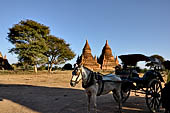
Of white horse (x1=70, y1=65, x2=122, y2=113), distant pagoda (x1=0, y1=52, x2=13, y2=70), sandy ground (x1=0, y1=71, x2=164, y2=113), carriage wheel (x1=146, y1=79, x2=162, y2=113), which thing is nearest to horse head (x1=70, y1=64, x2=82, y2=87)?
white horse (x1=70, y1=65, x2=122, y2=113)

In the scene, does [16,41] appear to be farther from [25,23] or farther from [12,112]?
[12,112]

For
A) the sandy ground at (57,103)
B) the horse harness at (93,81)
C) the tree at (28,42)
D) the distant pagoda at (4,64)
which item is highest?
the tree at (28,42)

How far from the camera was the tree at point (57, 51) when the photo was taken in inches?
1416

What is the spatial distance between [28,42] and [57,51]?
852cm

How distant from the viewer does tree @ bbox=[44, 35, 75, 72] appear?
36.0 meters

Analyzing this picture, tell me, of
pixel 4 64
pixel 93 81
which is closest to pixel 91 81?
pixel 93 81

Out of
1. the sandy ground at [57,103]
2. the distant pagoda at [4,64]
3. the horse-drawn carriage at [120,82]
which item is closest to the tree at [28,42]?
the distant pagoda at [4,64]

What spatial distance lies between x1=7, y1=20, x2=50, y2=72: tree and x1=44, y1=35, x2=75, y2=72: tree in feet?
15.1

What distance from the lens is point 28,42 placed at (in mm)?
30750

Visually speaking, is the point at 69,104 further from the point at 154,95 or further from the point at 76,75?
the point at 154,95

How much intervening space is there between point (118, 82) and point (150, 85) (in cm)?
145

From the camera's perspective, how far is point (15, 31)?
30.5 meters

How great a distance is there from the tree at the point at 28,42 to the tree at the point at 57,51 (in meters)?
4.61

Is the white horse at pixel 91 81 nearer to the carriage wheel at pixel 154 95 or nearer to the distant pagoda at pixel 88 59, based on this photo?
the carriage wheel at pixel 154 95
